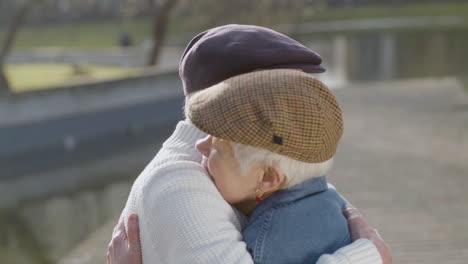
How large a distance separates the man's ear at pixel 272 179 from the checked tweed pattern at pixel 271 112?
0.16 feet

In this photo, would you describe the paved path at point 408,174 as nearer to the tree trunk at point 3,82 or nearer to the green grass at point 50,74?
the green grass at point 50,74

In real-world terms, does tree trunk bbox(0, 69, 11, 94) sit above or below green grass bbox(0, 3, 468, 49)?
above

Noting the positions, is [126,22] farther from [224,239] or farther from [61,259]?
[224,239]

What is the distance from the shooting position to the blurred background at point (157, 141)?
7812 mm

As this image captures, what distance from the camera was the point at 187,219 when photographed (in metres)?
1.42

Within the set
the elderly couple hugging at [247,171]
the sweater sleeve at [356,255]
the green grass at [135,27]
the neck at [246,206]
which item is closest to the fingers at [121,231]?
the elderly couple hugging at [247,171]

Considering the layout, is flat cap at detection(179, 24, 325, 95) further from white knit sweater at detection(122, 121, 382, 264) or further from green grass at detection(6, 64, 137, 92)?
green grass at detection(6, 64, 137, 92)

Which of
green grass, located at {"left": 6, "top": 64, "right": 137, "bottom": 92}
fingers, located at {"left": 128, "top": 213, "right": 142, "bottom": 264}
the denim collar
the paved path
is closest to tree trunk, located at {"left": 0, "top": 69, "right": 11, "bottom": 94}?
green grass, located at {"left": 6, "top": 64, "right": 137, "bottom": 92}

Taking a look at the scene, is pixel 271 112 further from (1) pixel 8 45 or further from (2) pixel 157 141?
(1) pixel 8 45

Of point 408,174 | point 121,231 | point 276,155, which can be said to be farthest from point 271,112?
point 408,174

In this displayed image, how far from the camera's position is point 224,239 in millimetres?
1413

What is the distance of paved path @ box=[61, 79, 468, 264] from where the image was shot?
673 cm

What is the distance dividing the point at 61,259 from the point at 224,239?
7065 millimetres

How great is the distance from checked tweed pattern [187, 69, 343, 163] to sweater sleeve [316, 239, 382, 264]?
20 centimetres
